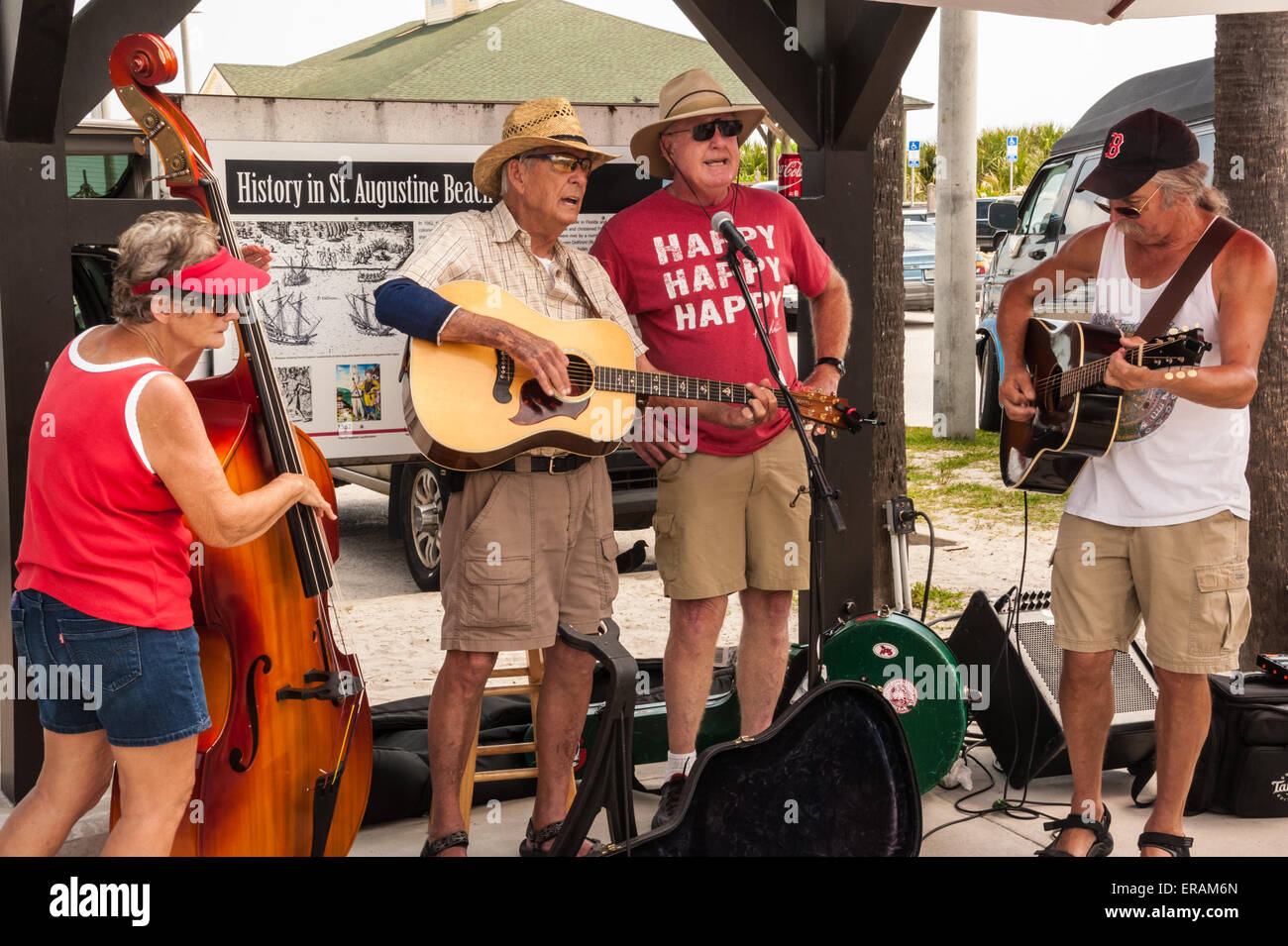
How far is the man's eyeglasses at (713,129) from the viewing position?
3.70m

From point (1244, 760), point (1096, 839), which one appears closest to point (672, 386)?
point (1096, 839)

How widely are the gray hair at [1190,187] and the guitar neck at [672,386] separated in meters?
1.12

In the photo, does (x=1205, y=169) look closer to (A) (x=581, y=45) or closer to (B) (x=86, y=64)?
(B) (x=86, y=64)

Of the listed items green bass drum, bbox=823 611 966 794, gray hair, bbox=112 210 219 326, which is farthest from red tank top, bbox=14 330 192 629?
green bass drum, bbox=823 611 966 794

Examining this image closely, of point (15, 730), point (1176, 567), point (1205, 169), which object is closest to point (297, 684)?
point (15, 730)

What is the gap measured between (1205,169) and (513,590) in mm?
2201

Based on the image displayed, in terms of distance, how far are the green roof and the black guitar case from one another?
37.0ft

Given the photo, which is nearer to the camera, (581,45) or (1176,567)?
(1176,567)

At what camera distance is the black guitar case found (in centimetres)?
298

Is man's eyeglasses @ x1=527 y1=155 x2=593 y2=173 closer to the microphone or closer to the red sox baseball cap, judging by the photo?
the microphone

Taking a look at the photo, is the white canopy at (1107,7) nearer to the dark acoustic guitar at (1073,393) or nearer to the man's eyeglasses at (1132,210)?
the man's eyeglasses at (1132,210)

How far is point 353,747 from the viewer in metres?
3.05

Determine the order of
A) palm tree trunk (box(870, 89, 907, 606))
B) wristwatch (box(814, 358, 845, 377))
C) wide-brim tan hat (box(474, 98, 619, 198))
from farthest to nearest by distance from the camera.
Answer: palm tree trunk (box(870, 89, 907, 606)) < wristwatch (box(814, 358, 845, 377)) < wide-brim tan hat (box(474, 98, 619, 198))

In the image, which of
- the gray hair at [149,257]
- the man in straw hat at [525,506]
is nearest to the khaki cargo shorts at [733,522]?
the man in straw hat at [525,506]
